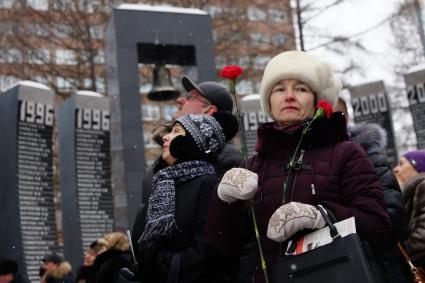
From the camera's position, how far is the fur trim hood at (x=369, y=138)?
3297mm

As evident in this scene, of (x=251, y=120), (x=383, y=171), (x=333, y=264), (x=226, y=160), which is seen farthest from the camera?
(x=251, y=120)

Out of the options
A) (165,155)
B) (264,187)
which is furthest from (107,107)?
(264,187)

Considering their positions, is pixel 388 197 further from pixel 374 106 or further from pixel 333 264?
pixel 374 106

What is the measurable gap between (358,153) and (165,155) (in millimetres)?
1071

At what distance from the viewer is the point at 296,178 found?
224cm

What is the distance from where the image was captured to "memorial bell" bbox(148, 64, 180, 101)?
9.83 metres

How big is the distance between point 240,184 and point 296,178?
0.24 metres

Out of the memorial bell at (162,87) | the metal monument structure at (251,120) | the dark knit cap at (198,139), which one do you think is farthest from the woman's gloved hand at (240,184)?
the metal monument structure at (251,120)

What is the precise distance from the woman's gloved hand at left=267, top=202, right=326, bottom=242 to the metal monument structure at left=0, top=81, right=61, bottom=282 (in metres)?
7.07

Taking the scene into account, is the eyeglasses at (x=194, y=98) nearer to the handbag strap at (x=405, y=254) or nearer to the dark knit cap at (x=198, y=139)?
the dark knit cap at (x=198, y=139)

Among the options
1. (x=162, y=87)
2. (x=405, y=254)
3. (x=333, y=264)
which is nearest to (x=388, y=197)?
(x=405, y=254)

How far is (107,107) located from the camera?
9969 millimetres

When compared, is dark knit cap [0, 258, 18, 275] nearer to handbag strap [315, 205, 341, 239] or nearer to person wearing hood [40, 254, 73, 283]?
person wearing hood [40, 254, 73, 283]

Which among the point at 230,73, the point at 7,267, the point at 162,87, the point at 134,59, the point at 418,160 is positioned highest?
the point at 134,59
